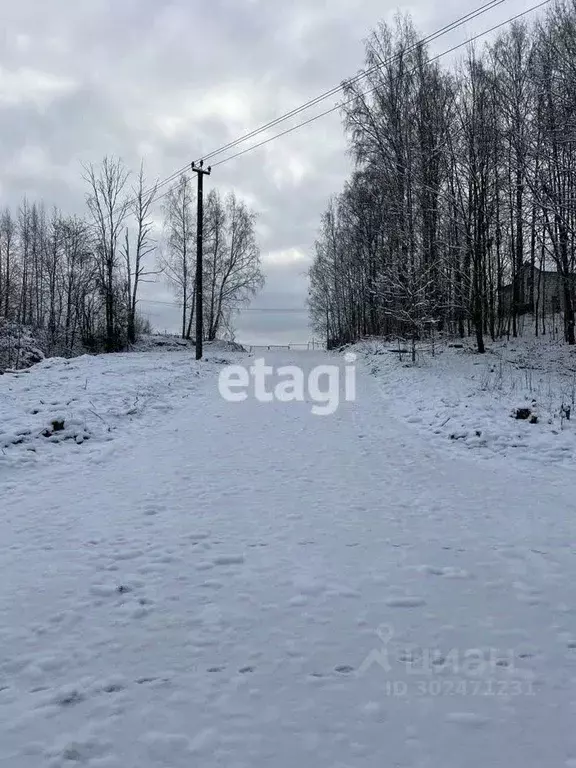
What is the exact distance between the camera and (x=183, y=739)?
217cm

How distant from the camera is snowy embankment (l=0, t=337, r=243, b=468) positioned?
7711mm

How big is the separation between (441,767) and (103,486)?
5019 mm

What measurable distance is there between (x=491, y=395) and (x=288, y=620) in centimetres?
881

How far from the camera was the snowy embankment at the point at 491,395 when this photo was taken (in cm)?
759

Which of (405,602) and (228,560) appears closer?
(405,602)

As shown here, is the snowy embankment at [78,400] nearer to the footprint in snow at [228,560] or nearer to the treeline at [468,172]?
the footprint in snow at [228,560]

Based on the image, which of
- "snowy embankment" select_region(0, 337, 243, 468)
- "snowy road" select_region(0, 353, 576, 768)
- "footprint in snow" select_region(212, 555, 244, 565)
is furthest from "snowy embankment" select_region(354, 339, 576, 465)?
"snowy embankment" select_region(0, 337, 243, 468)

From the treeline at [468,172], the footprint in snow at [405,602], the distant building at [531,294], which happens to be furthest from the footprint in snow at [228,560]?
the distant building at [531,294]

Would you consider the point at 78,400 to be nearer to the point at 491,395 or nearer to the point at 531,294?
the point at 491,395

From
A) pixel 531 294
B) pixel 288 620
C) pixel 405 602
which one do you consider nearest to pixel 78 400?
pixel 288 620

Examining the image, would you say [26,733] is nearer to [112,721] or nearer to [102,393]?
[112,721]

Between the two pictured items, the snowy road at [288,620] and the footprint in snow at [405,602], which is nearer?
the snowy road at [288,620]

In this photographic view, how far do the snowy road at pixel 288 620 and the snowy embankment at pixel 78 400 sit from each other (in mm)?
1425

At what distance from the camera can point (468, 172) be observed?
56.6 ft
